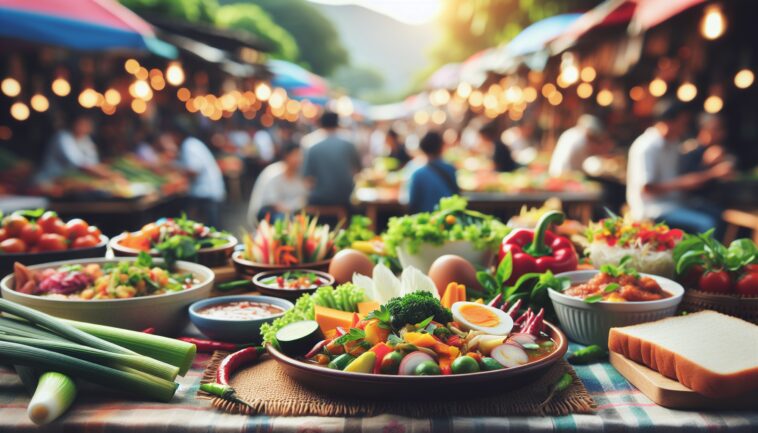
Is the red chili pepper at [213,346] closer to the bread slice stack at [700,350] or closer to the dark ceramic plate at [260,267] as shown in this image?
the dark ceramic plate at [260,267]

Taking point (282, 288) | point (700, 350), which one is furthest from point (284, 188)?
point (700, 350)

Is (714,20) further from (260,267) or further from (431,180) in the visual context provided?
(260,267)

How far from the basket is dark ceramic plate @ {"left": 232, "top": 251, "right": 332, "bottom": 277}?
170 cm

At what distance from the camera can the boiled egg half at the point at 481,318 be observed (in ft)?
6.23

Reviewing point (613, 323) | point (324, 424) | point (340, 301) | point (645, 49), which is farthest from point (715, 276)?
point (645, 49)

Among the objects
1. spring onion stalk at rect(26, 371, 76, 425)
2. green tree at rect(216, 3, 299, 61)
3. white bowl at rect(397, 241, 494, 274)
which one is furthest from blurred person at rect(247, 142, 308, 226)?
green tree at rect(216, 3, 299, 61)

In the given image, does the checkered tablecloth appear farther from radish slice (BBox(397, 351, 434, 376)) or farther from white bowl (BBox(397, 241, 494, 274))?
white bowl (BBox(397, 241, 494, 274))

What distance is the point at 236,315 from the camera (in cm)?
228

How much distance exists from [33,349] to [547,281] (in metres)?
1.87

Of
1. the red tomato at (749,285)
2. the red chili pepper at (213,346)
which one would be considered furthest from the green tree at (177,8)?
the red tomato at (749,285)

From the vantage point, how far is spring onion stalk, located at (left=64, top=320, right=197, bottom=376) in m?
1.88

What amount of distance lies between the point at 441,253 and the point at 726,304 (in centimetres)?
121

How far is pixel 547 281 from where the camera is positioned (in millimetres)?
2414

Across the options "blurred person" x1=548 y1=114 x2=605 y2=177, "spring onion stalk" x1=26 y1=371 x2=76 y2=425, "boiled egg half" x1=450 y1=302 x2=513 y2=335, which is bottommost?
"spring onion stalk" x1=26 y1=371 x2=76 y2=425
